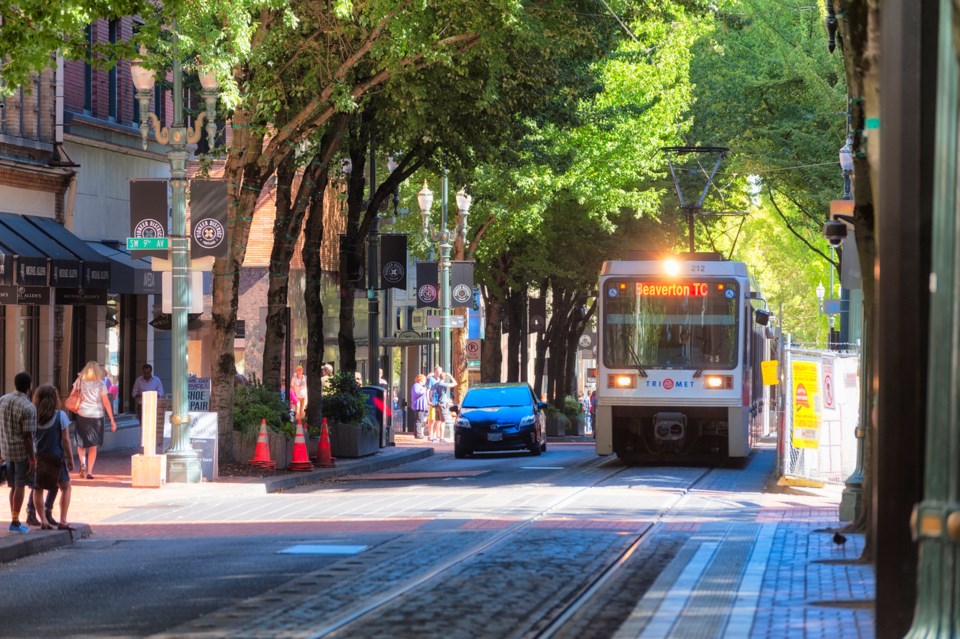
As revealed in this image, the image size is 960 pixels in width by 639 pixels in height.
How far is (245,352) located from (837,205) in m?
31.1

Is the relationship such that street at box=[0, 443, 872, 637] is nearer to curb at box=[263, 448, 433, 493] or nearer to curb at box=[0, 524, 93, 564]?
curb at box=[0, 524, 93, 564]

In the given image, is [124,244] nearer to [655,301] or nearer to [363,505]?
[655,301]

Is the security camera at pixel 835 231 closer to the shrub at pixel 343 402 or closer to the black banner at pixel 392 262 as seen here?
the shrub at pixel 343 402

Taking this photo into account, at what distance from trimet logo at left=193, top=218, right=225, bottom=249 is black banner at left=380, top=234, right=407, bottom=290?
15082 mm

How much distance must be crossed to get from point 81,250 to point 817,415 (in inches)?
576

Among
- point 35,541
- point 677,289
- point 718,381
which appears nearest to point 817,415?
point 718,381

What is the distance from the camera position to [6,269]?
27891mm

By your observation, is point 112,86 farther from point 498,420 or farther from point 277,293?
point 498,420

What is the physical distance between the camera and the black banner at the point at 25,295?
91.8 feet

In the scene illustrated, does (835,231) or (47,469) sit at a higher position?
(835,231)

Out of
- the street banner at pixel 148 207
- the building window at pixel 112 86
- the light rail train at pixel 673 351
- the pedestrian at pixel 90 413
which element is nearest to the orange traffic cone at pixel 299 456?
the pedestrian at pixel 90 413

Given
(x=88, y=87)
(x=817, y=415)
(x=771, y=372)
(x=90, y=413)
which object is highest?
(x=88, y=87)

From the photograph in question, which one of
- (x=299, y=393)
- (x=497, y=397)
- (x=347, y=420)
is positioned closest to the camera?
(x=347, y=420)

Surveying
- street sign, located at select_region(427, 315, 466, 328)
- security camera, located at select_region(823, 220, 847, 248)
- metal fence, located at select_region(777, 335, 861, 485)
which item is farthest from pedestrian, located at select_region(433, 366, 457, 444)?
security camera, located at select_region(823, 220, 847, 248)
